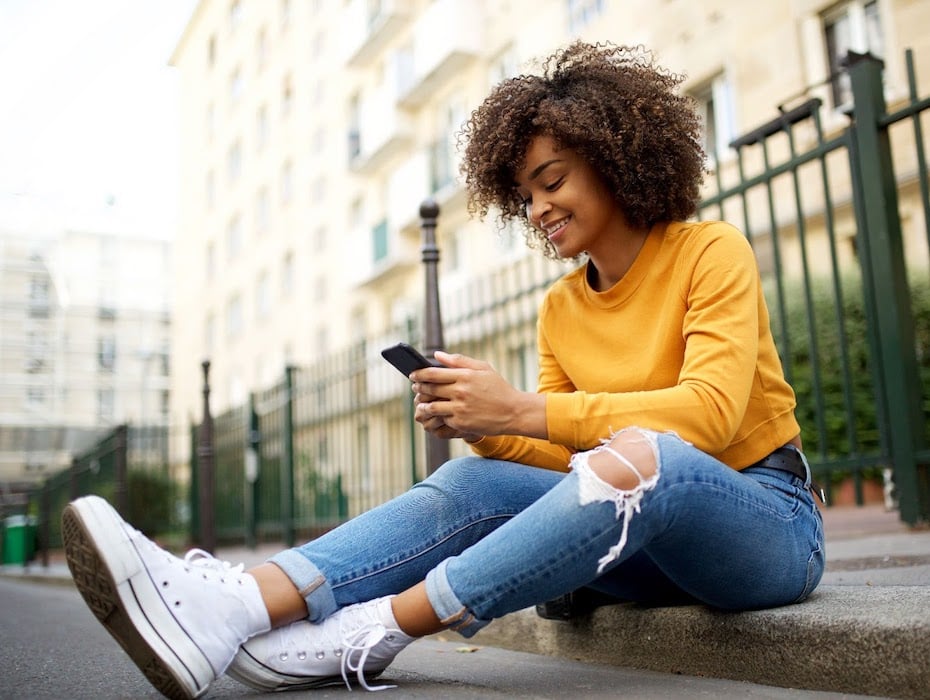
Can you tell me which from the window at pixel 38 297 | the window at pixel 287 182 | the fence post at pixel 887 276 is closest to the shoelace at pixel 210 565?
the fence post at pixel 887 276

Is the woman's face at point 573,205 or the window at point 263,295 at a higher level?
the window at point 263,295

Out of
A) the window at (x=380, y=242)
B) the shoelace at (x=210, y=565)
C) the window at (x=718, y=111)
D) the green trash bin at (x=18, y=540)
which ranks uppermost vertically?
the window at (x=380, y=242)

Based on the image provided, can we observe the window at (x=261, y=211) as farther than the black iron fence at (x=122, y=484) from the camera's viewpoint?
Yes

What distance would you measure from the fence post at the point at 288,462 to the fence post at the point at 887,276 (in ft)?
18.4

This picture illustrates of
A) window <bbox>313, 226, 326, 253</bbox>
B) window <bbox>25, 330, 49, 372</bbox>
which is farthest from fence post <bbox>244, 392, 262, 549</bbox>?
window <bbox>25, 330, 49, 372</bbox>

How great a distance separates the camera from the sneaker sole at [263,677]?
1929mm

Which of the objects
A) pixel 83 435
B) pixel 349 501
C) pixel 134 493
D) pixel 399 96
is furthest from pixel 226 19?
pixel 349 501

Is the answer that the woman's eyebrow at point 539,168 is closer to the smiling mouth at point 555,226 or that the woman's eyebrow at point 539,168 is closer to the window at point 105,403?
the smiling mouth at point 555,226

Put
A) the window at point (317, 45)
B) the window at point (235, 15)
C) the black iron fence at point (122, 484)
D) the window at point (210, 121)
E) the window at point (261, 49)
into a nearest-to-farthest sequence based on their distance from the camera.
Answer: the black iron fence at point (122, 484), the window at point (317, 45), the window at point (261, 49), the window at point (235, 15), the window at point (210, 121)

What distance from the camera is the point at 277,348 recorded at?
25859 mm

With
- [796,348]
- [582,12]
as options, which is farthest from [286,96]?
[796,348]

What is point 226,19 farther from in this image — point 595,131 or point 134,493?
point 595,131

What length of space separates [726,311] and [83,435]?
37367 mm

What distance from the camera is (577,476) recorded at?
1818 mm
